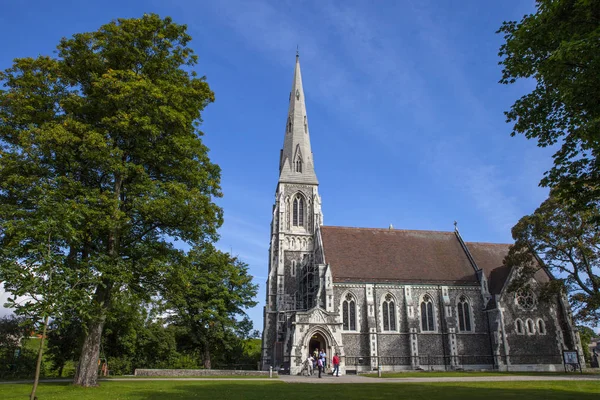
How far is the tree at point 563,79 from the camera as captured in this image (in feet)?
35.8

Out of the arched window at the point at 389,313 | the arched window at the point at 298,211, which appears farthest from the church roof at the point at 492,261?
the arched window at the point at 298,211

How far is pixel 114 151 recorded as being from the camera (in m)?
16.0

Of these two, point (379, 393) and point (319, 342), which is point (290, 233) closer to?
point (319, 342)

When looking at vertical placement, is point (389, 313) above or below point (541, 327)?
above

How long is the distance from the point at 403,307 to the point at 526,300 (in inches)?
390

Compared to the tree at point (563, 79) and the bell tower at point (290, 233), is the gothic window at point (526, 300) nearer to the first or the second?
the bell tower at point (290, 233)

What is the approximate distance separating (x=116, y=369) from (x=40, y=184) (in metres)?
18.5

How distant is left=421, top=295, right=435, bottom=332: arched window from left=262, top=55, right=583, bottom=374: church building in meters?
0.08

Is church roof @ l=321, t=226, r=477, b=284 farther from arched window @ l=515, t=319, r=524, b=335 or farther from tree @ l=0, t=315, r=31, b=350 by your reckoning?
tree @ l=0, t=315, r=31, b=350

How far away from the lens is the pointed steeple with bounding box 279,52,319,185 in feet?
143

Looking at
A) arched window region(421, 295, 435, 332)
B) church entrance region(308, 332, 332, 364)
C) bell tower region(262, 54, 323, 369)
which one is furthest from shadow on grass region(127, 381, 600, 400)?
arched window region(421, 295, 435, 332)

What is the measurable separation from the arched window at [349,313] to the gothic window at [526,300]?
13165mm

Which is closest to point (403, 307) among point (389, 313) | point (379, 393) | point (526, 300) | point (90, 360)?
point (389, 313)

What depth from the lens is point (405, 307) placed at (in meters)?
33.9
